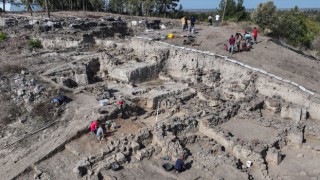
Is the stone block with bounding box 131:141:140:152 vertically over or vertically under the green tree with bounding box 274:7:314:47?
under

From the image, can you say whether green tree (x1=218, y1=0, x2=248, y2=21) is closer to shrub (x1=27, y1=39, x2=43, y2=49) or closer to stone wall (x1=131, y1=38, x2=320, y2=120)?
stone wall (x1=131, y1=38, x2=320, y2=120)

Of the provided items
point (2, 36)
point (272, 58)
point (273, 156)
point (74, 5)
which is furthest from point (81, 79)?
point (74, 5)

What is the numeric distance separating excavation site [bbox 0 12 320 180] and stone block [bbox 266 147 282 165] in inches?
1.4

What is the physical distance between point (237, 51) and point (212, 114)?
7296mm

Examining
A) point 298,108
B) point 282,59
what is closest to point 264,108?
point 298,108

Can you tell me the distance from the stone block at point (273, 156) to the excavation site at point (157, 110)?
4 centimetres

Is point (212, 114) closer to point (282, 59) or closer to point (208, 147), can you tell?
point (208, 147)

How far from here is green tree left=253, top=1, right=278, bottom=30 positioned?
102ft

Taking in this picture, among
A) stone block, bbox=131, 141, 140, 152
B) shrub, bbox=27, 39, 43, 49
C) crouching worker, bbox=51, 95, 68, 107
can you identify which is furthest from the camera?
shrub, bbox=27, 39, 43, 49

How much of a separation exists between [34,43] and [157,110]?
477 inches

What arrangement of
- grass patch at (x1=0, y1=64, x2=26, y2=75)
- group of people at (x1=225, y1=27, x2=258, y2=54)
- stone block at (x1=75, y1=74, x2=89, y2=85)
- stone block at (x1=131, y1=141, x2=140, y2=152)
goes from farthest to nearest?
group of people at (x1=225, y1=27, x2=258, y2=54)
stone block at (x1=75, y1=74, x2=89, y2=85)
grass patch at (x1=0, y1=64, x2=26, y2=75)
stone block at (x1=131, y1=141, x2=140, y2=152)

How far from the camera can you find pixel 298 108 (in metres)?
14.4

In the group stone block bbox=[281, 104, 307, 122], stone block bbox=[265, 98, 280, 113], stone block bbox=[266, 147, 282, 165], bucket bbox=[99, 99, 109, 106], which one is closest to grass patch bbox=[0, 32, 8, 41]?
bucket bbox=[99, 99, 109, 106]

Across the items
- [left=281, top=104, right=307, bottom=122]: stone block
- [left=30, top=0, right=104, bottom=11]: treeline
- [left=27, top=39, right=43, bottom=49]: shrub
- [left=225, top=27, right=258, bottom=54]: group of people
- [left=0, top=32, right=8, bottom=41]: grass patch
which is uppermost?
[left=30, top=0, right=104, bottom=11]: treeline
